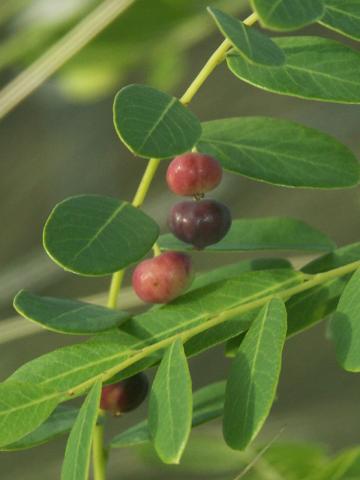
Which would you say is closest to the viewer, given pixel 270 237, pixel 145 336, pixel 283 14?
pixel 283 14

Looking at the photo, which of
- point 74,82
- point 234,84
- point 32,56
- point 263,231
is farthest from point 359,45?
point 263,231

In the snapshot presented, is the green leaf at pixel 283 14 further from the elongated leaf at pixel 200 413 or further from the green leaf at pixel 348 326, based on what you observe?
the elongated leaf at pixel 200 413

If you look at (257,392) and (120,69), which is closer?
(257,392)

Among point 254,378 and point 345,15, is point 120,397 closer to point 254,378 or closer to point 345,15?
point 254,378

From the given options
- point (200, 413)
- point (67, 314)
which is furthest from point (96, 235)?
point (200, 413)

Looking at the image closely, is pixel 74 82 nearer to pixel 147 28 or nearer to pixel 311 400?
pixel 147 28

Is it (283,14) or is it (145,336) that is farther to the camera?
(145,336)
